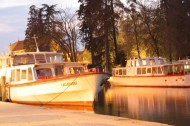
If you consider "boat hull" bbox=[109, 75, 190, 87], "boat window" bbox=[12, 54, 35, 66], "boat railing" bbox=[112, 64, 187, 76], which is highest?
"boat window" bbox=[12, 54, 35, 66]

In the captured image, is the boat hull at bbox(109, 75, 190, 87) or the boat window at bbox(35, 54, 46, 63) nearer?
the boat window at bbox(35, 54, 46, 63)

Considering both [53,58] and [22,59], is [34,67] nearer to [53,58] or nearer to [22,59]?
[22,59]

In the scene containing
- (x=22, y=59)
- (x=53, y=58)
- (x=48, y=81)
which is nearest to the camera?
(x=48, y=81)

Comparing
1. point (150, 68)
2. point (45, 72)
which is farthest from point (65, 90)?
point (150, 68)

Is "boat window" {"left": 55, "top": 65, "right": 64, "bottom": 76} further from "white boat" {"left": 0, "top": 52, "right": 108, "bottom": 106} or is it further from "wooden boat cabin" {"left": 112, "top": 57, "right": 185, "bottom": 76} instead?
"wooden boat cabin" {"left": 112, "top": 57, "right": 185, "bottom": 76}

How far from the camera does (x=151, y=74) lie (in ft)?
191

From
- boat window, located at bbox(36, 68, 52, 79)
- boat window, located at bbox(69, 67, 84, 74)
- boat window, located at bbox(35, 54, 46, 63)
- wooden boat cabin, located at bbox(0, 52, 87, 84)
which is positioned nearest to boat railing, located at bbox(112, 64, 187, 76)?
boat window, located at bbox(69, 67, 84, 74)

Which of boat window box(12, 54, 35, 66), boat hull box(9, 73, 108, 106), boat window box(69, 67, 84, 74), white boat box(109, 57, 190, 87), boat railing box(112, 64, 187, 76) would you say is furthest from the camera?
boat railing box(112, 64, 187, 76)

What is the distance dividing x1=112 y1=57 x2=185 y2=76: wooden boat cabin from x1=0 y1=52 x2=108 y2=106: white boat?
2192 centimetres

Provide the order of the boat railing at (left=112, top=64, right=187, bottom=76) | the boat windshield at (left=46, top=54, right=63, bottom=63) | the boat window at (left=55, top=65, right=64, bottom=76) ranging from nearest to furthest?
the boat window at (left=55, top=65, right=64, bottom=76) → the boat windshield at (left=46, top=54, right=63, bottom=63) → the boat railing at (left=112, top=64, right=187, bottom=76)

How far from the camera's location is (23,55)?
36094 millimetres

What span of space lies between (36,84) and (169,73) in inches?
1054

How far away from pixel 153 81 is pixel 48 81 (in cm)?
2716

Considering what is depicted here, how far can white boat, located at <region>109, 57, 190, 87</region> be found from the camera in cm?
5338
